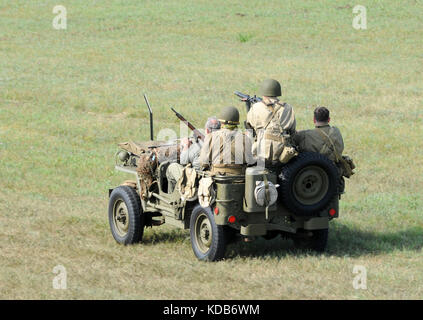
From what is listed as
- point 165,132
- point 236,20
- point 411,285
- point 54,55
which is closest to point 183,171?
point 411,285

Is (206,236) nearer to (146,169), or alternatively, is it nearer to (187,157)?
(187,157)

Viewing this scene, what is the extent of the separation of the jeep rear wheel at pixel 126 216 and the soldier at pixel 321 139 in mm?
2521

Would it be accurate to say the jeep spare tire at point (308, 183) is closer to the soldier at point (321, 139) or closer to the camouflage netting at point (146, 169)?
the soldier at point (321, 139)

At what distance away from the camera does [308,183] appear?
10.9 meters

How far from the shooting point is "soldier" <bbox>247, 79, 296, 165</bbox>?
1092 centimetres

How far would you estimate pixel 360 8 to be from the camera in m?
42.9

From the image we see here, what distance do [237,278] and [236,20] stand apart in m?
33.1

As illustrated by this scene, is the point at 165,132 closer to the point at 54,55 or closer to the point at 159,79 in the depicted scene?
the point at 159,79

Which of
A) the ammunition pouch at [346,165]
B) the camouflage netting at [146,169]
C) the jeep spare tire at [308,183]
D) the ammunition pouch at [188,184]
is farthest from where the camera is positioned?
the camouflage netting at [146,169]

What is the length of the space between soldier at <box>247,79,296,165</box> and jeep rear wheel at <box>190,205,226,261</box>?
1.01 m

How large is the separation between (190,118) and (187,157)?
1192 centimetres

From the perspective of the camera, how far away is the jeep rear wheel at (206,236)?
35.3ft

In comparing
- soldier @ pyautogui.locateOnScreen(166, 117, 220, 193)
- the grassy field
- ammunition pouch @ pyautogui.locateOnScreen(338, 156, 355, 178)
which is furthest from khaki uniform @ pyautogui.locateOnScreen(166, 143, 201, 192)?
ammunition pouch @ pyautogui.locateOnScreen(338, 156, 355, 178)

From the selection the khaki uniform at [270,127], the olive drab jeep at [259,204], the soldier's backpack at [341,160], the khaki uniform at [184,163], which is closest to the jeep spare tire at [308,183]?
the olive drab jeep at [259,204]
